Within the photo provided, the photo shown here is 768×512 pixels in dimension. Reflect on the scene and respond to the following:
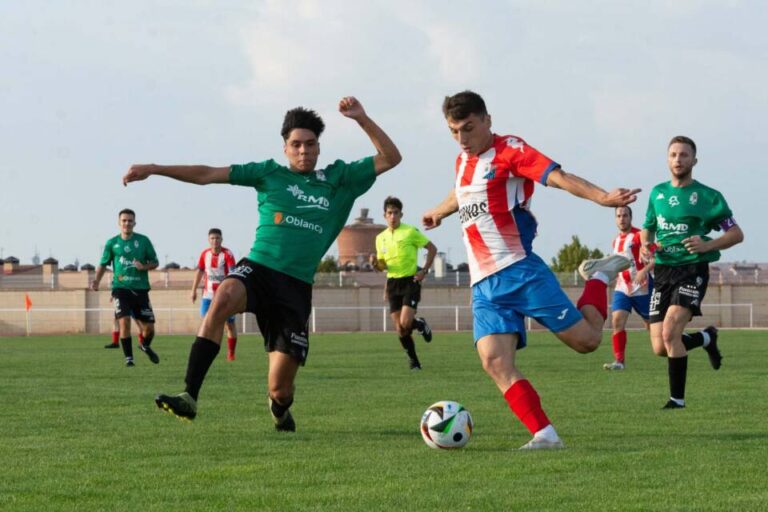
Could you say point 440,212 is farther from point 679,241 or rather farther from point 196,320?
point 196,320

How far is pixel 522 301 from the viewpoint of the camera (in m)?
7.64

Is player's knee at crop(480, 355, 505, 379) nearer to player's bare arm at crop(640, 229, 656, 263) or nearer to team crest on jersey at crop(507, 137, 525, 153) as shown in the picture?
team crest on jersey at crop(507, 137, 525, 153)

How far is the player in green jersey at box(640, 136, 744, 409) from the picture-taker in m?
10.3

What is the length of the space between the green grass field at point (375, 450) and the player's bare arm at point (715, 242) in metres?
1.35

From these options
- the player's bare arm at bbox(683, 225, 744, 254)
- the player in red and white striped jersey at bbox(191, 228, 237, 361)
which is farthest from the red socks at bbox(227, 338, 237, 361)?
the player's bare arm at bbox(683, 225, 744, 254)

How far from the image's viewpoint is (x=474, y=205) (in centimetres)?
778

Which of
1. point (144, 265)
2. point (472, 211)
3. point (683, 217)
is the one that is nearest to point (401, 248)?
point (144, 265)

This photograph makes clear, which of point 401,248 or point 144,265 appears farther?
point 144,265

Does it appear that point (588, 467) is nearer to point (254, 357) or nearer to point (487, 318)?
point (487, 318)

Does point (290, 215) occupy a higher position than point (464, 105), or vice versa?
point (464, 105)

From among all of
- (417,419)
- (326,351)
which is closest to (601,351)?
(326,351)

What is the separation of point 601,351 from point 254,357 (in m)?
6.78

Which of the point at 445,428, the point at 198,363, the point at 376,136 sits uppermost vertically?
the point at 376,136

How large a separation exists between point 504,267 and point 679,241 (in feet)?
10.9
